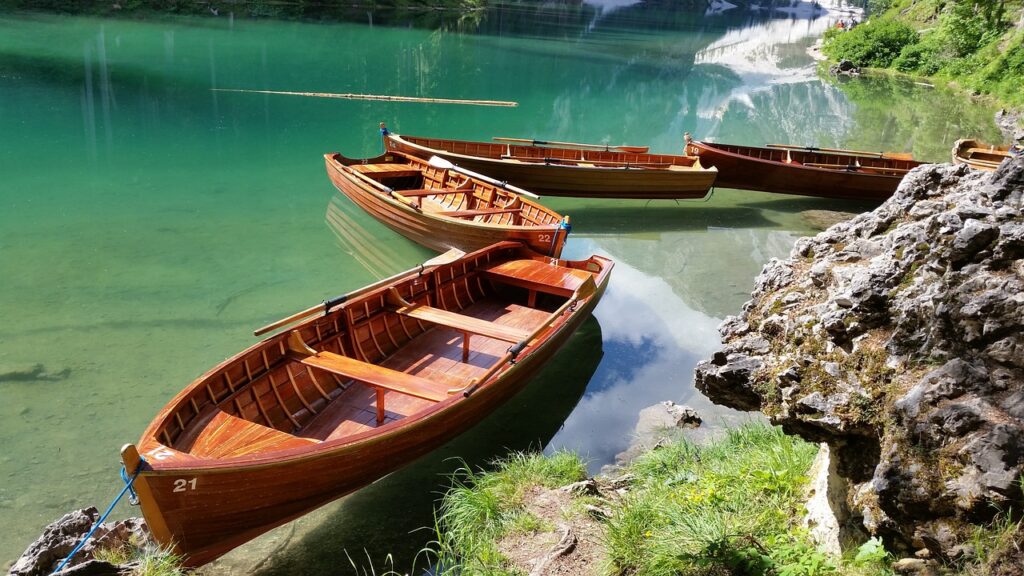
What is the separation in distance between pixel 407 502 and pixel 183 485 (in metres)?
2.59

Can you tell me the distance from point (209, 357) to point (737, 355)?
7554mm

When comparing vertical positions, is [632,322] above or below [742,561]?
below

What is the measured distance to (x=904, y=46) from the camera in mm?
49125

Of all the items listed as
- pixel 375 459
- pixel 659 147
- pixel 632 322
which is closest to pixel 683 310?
pixel 632 322

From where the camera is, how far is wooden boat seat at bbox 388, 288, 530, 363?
29.9 feet

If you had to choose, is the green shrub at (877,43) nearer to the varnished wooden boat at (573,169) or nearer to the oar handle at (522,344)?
the varnished wooden boat at (573,169)

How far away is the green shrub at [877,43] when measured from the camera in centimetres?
4969

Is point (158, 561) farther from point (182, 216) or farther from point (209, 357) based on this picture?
point (182, 216)

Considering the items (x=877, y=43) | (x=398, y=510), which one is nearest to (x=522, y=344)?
(x=398, y=510)

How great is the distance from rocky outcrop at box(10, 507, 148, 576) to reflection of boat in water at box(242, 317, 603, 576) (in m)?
0.98

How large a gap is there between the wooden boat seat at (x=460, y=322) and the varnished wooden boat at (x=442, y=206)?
134 inches

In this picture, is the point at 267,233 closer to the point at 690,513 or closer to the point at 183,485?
the point at 183,485

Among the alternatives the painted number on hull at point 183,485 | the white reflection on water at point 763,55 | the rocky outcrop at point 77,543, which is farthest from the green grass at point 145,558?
the white reflection on water at point 763,55

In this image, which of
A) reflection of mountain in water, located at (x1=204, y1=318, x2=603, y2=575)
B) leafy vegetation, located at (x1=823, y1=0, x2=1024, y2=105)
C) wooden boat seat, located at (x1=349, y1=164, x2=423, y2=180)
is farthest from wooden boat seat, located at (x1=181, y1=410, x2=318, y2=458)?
leafy vegetation, located at (x1=823, y1=0, x2=1024, y2=105)
